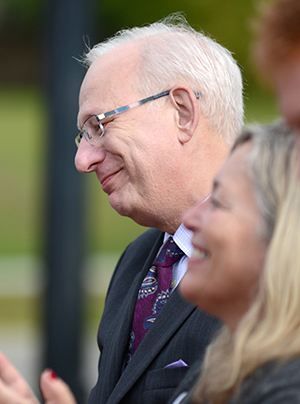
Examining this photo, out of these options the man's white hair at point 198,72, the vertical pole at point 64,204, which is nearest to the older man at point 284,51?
the man's white hair at point 198,72

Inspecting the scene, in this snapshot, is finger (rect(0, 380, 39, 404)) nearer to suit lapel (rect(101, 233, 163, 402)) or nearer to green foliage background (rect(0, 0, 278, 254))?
suit lapel (rect(101, 233, 163, 402))

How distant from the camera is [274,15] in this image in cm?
115

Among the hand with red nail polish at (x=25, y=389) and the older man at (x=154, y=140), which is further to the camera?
the older man at (x=154, y=140)

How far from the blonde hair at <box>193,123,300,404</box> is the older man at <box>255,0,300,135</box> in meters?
0.07

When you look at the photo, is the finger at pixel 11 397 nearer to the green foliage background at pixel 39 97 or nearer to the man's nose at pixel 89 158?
the green foliage background at pixel 39 97

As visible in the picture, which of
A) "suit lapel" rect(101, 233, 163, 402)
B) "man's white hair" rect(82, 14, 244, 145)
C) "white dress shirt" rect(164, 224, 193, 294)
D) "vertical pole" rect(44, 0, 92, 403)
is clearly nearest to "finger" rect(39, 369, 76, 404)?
"suit lapel" rect(101, 233, 163, 402)

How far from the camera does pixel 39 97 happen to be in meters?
9.13

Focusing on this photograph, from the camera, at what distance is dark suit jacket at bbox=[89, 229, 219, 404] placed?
1.80 metres

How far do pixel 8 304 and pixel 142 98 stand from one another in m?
7.94

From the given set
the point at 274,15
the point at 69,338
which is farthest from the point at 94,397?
the point at 69,338

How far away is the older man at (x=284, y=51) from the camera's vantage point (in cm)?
113

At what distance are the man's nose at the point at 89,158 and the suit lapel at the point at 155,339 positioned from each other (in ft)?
2.32

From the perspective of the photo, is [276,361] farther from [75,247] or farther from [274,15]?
[75,247]

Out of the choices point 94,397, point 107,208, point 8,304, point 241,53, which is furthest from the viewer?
point 107,208
